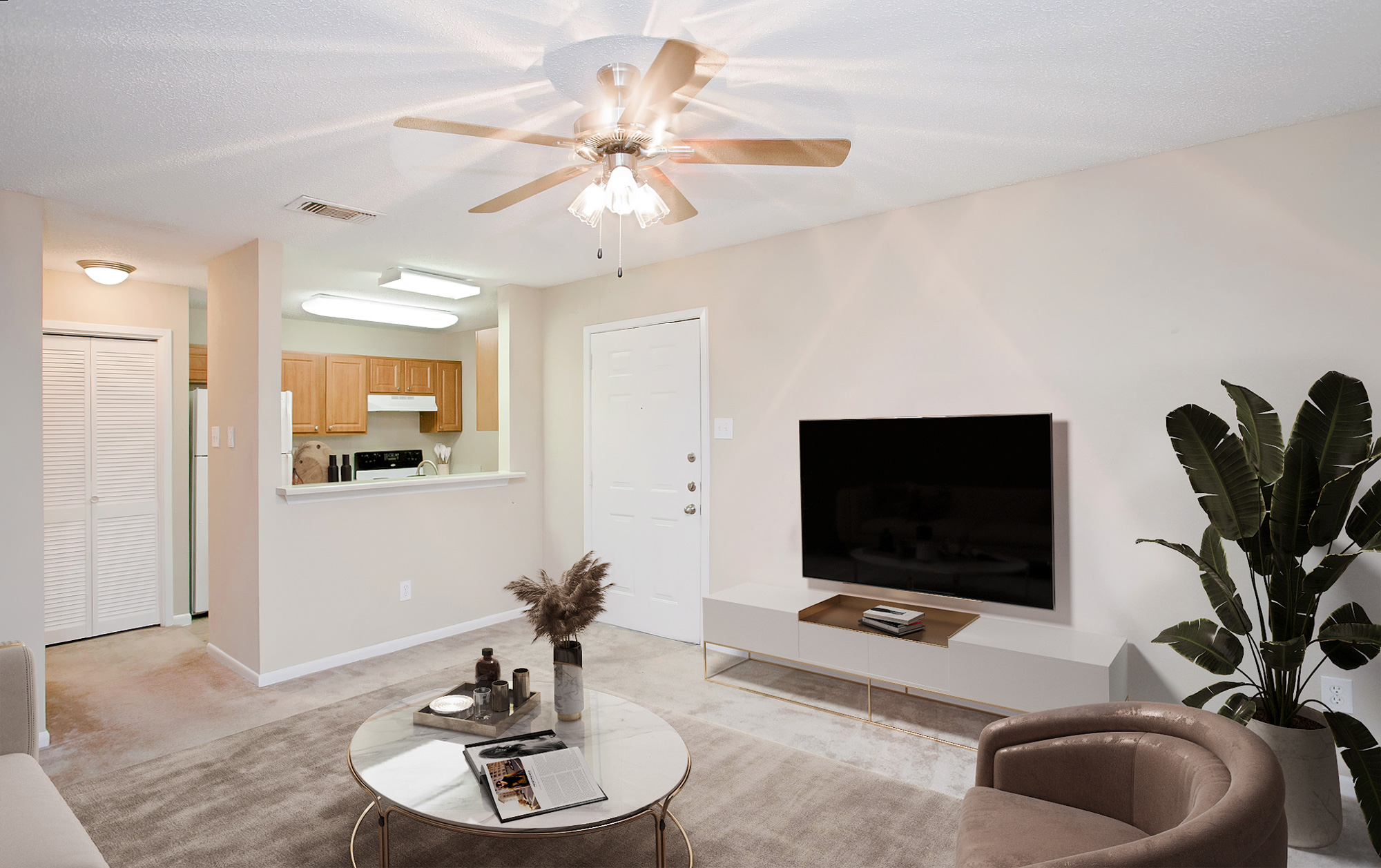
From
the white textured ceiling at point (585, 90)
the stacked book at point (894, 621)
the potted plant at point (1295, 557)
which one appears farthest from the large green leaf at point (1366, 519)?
the stacked book at point (894, 621)

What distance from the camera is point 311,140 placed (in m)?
2.60

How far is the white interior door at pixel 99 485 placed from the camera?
181 inches

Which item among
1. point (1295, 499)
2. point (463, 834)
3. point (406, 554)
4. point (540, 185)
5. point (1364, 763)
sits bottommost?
point (463, 834)

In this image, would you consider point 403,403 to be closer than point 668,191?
No

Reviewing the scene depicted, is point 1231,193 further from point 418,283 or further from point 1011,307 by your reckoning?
point 418,283

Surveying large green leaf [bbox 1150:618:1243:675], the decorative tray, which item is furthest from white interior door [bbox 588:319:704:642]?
large green leaf [bbox 1150:618:1243:675]

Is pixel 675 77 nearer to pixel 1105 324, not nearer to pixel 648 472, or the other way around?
pixel 1105 324

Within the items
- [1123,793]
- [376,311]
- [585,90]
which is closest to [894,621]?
[1123,793]

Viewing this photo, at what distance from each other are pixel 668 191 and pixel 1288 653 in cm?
249

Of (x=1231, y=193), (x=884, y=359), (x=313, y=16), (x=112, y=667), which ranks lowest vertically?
(x=112, y=667)

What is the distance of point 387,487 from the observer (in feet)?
14.5

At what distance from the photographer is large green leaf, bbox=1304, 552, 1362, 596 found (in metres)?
2.17

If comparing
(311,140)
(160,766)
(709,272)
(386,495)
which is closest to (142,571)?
(386,495)

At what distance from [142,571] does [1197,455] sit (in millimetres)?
6187
